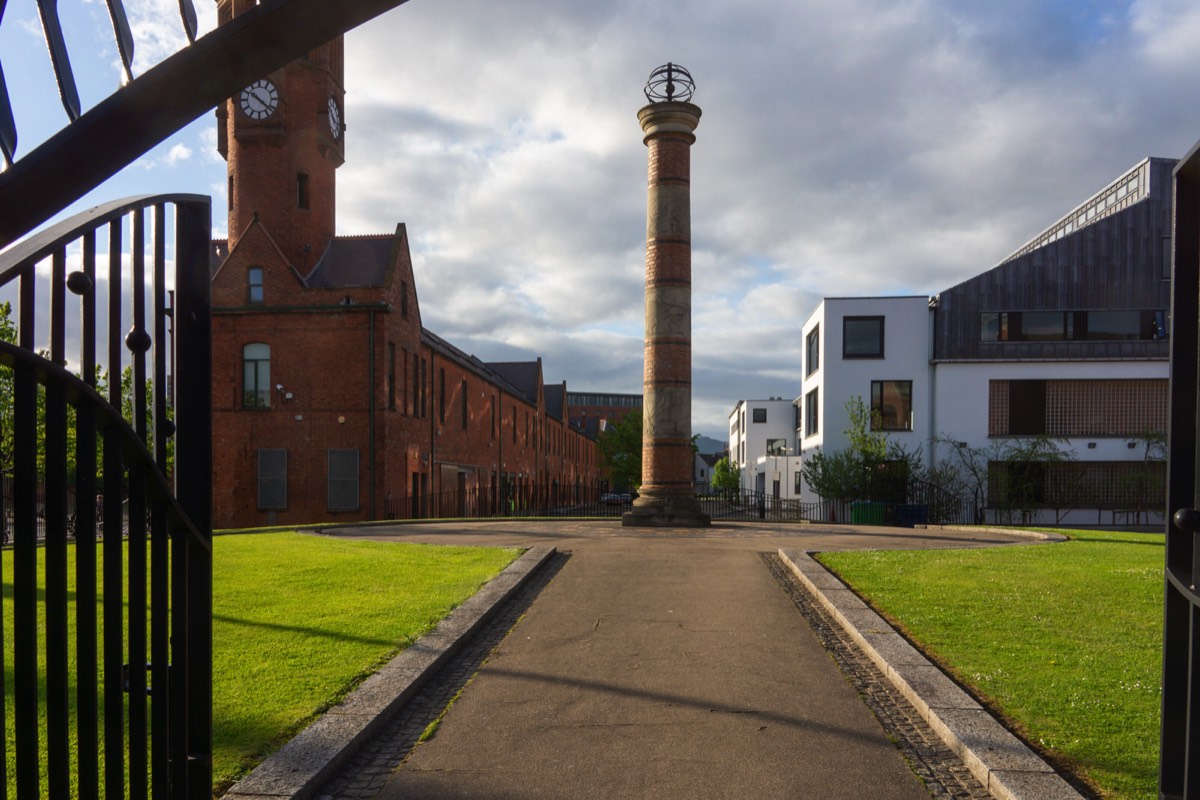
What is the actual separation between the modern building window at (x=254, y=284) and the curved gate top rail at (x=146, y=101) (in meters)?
32.4

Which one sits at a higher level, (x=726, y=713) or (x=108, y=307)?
(x=108, y=307)

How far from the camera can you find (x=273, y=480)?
32125mm

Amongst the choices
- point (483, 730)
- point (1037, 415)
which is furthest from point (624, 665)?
point (1037, 415)

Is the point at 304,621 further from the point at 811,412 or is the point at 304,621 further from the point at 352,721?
the point at 811,412

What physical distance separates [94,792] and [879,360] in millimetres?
34803

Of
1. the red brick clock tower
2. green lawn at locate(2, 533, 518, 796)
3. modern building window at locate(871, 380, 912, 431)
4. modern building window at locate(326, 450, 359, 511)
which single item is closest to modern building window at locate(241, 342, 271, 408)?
modern building window at locate(326, 450, 359, 511)

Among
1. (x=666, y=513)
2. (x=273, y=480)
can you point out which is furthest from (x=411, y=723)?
(x=273, y=480)

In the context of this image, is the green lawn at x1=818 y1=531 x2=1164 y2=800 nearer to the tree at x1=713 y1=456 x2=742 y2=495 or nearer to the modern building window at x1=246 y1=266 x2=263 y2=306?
the modern building window at x1=246 y1=266 x2=263 y2=306

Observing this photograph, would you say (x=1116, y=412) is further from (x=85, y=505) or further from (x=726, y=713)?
(x=85, y=505)

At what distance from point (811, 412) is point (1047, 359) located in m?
9.53

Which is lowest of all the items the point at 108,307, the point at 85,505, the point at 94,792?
the point at 94,792

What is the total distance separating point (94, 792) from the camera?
2.68m

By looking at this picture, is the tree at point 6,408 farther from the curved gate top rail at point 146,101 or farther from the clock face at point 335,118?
the clock face at point 335,118

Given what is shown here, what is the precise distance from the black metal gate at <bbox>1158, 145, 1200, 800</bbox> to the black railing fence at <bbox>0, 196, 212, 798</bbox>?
3417mm
